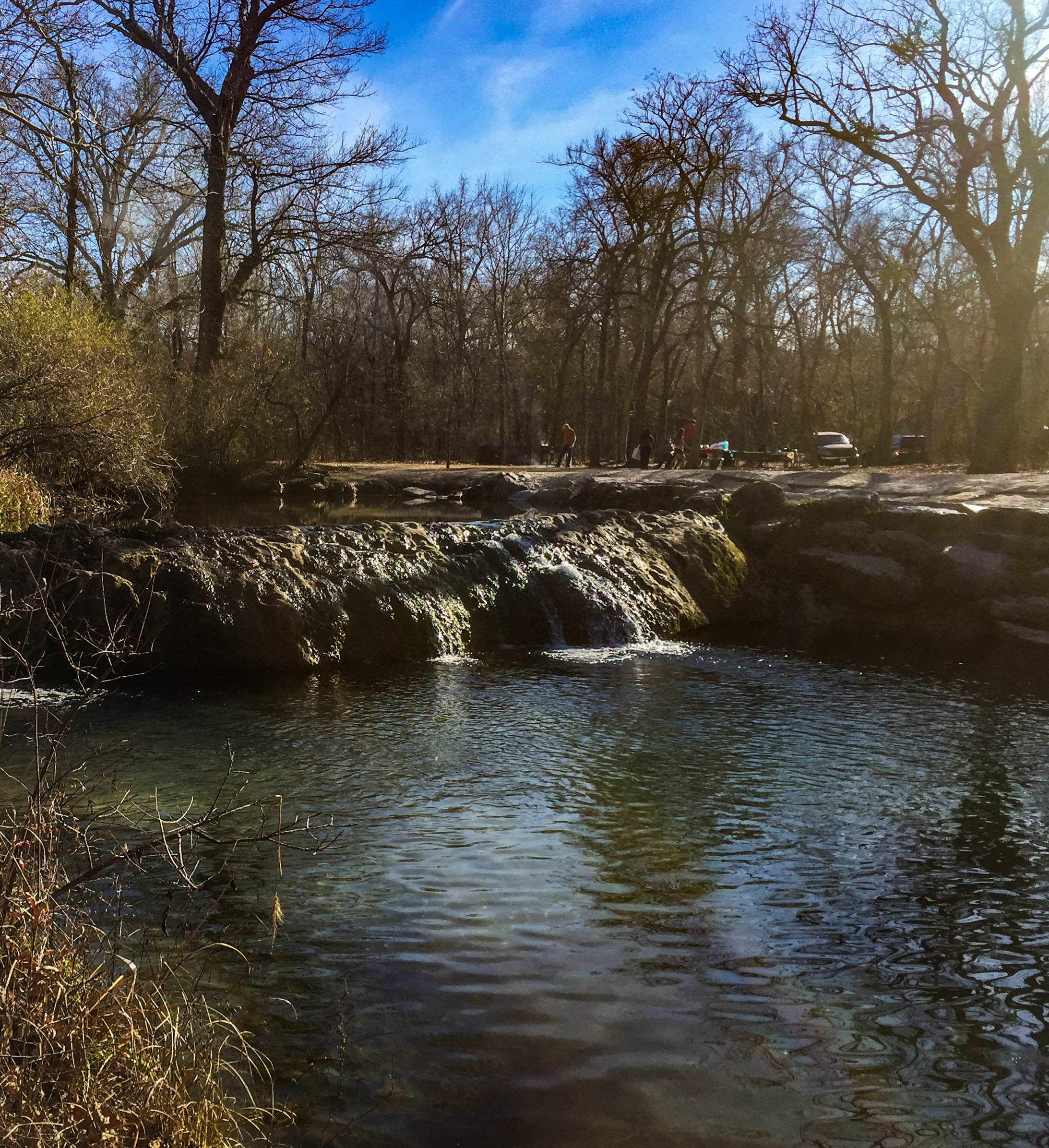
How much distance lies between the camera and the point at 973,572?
1391 cm

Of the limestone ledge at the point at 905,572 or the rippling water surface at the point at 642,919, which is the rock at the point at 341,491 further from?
the rippling water surface at the point at 642,919

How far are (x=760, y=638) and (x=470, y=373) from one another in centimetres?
3403

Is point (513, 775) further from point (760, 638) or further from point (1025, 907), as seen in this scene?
point (760, 638)

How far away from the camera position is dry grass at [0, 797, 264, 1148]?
8.75 ft

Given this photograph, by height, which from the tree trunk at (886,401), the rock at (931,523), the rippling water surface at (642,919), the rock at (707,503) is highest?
the tree trunk at (886,401)

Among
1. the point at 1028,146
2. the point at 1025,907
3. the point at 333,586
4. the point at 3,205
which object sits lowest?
the point at 1025,907

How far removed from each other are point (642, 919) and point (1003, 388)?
19.4m

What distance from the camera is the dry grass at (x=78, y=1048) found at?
267 centimetres

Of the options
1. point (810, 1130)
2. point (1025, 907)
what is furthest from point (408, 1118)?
point (1025, 907)

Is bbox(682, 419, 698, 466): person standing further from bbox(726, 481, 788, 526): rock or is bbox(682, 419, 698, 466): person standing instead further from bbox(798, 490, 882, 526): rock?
bbox(798, 490, 882, 526): rock

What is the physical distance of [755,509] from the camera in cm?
1683

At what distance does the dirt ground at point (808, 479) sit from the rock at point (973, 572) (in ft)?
5.19

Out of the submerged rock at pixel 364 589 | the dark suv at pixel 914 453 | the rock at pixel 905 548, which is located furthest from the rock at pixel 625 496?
the dark suv at pixel 914 453

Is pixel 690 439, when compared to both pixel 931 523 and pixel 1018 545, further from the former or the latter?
pixel 1018 545
